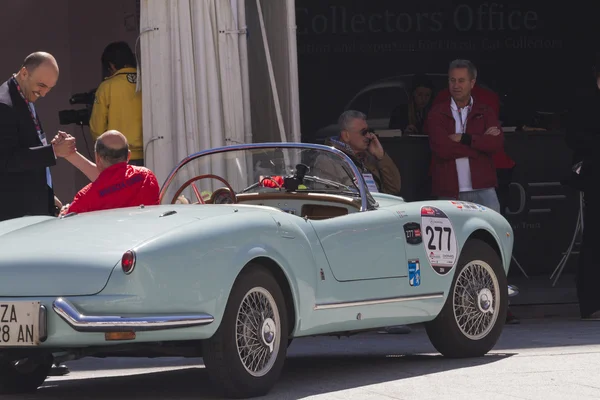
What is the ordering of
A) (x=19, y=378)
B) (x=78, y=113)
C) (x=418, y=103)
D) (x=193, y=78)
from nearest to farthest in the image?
1. (x=19, y=378)
2. (x=193, y=78)
3. (x=78, y=113)
4. (x=418, y=103)

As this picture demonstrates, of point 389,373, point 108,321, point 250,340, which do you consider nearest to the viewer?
point 108,321

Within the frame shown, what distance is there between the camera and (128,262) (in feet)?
19.5

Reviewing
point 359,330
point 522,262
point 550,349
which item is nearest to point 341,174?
point 359,330

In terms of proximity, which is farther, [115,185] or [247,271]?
[115,185]

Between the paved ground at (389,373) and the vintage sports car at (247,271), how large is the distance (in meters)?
0.26

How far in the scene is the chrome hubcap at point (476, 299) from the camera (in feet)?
26.4

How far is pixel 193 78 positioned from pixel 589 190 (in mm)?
3337

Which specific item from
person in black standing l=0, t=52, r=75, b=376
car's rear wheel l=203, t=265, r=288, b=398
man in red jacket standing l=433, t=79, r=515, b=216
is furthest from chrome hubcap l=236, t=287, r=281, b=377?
man in red jacket standing l=433, t=79, r=515, b=216

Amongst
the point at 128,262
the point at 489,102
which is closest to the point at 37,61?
the point at 128,262

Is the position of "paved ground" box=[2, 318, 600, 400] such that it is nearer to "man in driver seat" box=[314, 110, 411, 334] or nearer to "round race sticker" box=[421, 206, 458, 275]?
"round race sticker" box=[421, 206, 458, 275]

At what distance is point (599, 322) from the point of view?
34.5 feet

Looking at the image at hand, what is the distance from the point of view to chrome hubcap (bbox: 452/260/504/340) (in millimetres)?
8055

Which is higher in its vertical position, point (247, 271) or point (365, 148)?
point (365, 148)

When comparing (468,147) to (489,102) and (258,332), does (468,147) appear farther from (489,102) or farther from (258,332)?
(258,332)
